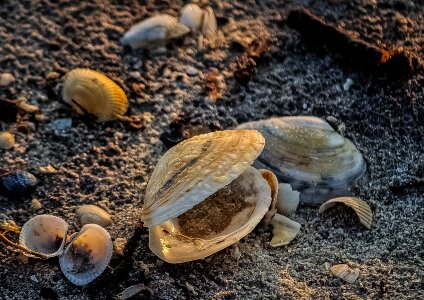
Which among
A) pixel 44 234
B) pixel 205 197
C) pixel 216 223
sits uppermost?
pixel 205 197

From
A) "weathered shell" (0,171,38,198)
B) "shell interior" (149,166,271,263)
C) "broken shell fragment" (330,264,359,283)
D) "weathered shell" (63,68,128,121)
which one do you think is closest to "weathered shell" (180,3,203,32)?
"weathered shell" (63,68,128,121)

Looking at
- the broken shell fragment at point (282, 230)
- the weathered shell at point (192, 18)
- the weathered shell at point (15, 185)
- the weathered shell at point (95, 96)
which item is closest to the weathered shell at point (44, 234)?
the weathered shell at point (15, 185)

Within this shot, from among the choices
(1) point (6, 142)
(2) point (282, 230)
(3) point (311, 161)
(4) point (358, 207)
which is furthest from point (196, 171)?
(1) point (6, 142)

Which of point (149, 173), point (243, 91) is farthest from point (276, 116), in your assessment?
point (149, 173)

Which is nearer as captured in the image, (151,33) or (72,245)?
(72,245)

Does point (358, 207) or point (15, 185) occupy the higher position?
point (358, 207)

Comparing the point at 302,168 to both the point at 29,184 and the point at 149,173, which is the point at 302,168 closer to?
the point at 149,173

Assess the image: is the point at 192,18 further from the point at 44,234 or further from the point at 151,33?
the point at 44,234
